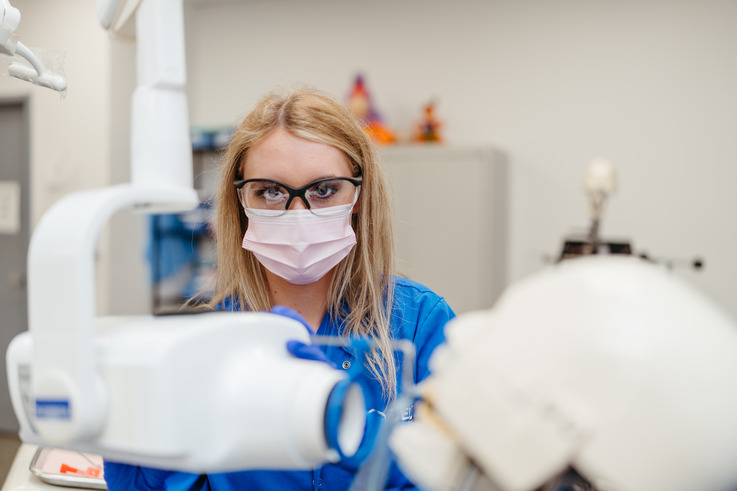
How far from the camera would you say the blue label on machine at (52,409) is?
0.54 metres

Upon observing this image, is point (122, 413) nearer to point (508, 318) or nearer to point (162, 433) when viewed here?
point (162, 433)

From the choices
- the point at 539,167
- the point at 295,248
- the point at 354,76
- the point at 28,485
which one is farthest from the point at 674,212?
the point at 28,485

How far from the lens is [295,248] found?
1.12 metres

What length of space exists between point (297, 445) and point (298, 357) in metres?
0.10

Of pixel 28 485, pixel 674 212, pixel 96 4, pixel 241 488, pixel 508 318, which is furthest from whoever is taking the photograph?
pixel 674 212

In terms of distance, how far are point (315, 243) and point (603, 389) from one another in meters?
0.75

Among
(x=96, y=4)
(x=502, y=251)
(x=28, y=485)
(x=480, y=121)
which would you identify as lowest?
(x=28, y=485)

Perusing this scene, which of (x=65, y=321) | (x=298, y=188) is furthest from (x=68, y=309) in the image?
(x=298, y=188)

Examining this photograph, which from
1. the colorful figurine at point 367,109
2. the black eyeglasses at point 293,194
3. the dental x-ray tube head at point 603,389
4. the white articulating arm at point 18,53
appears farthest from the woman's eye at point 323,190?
the colorful figurine at point 367,109

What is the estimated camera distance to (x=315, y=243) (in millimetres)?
1138

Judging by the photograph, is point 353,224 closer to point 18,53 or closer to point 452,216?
point 18,53

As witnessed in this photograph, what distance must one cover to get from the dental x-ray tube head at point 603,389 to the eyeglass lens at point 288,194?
0.66m

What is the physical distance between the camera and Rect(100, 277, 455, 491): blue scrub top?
2.96ft

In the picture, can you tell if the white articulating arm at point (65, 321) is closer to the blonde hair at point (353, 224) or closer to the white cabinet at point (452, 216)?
the blonde hair at point (353, 224)
